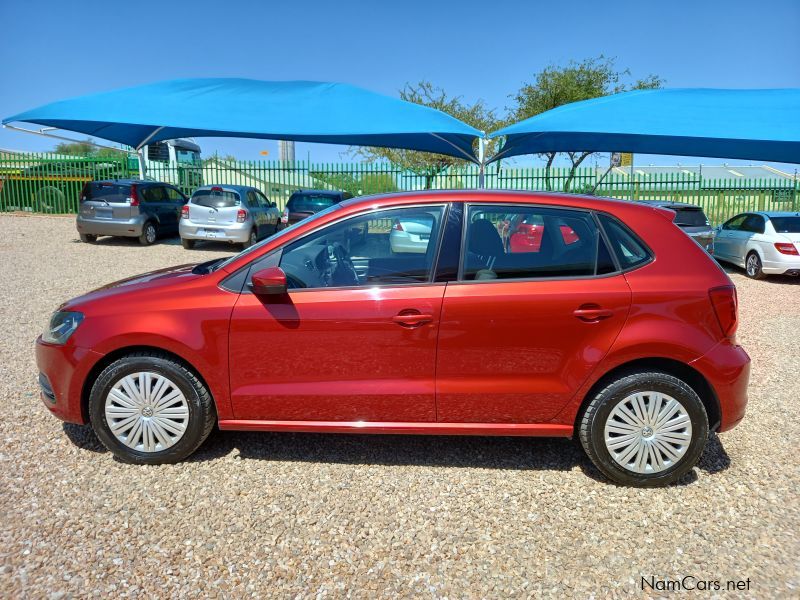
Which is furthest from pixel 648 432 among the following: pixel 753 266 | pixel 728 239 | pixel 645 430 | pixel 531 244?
pixel 728 239

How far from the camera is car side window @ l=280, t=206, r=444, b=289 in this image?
3418mm

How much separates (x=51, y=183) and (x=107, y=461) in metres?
21.1

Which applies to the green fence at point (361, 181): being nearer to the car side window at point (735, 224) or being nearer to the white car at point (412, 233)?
the car side window at point (735, 224)

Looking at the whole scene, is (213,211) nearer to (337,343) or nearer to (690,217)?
(690,217)

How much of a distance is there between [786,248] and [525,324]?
10138 mm

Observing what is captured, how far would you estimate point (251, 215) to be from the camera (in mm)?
14023

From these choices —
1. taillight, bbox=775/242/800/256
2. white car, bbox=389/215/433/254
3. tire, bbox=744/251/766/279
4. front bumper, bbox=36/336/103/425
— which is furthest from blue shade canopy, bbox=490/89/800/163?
front bumper, bbox=36/336/103/425

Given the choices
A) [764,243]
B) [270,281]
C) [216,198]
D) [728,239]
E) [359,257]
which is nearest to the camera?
[270,281]

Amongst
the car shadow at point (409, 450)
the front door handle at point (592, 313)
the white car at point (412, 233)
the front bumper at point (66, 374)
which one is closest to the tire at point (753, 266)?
the car shadow at point (409, 450)

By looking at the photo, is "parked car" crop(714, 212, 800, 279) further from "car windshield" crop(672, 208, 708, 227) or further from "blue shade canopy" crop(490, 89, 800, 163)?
"blue shade canopy" crop(490, 89, 800, 163)

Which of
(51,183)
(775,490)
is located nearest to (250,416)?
(775,490)

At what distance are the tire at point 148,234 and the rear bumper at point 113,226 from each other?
0.72 ft

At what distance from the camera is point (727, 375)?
10.8 feet

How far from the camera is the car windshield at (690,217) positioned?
1215 cm
